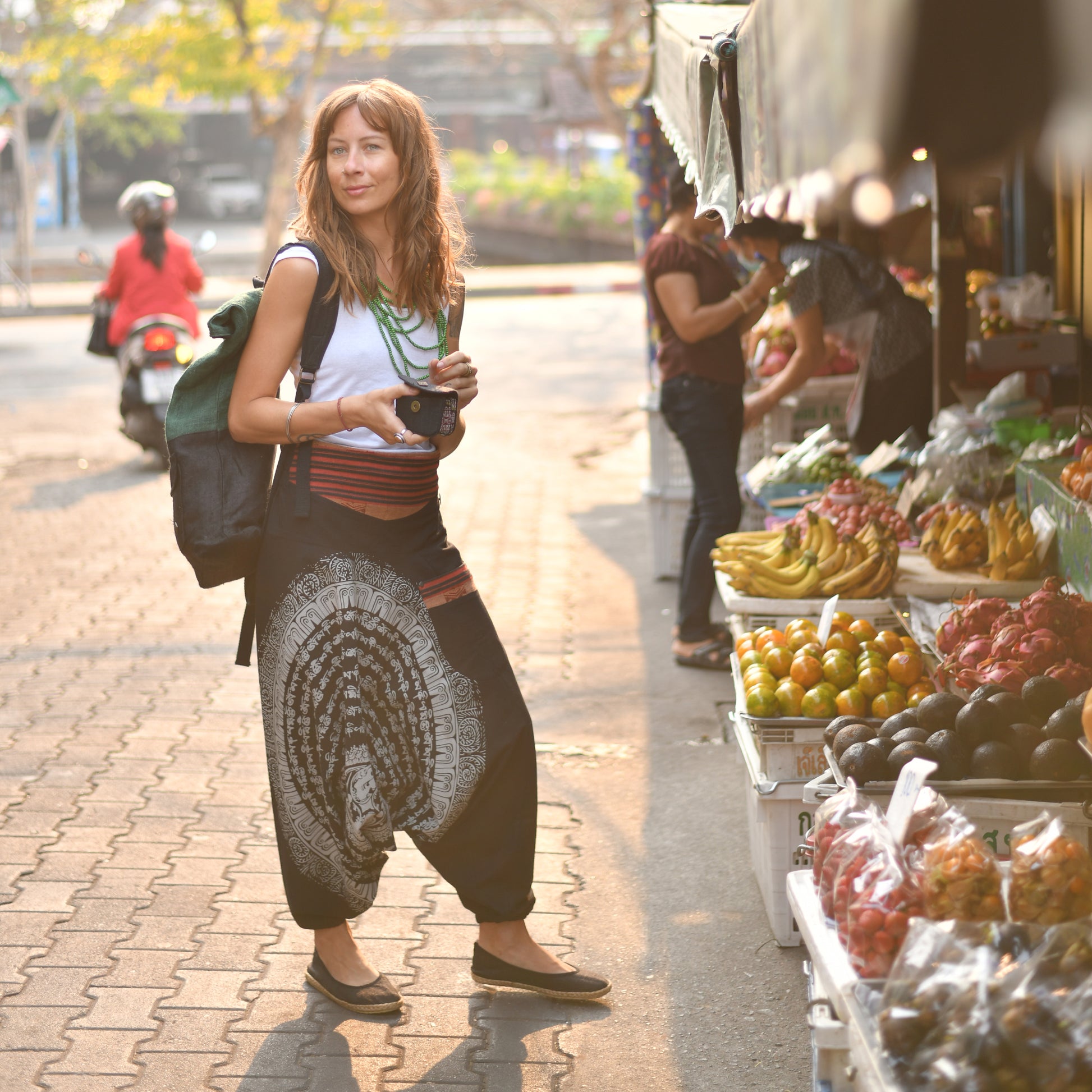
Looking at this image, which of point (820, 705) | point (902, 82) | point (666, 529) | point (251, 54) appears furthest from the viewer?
point (251, 54)

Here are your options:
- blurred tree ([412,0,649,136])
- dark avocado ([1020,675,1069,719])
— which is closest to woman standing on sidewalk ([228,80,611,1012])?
dark avocado ([1020,675,1069,719])

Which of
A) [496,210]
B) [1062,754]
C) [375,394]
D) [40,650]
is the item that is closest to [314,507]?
[375,394]

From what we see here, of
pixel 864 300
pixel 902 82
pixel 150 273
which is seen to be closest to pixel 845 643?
pixel 902 82

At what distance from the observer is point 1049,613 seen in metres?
3.74

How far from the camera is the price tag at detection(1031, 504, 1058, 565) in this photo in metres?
4.52

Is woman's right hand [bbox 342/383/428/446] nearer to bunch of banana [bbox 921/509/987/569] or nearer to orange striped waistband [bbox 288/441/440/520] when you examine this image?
orange striped waistband [bbox 288/441/440/520]

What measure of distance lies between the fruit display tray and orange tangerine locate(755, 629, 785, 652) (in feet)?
3.05

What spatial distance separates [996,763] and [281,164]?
76.8 ft

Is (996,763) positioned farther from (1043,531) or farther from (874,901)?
(1043,531)

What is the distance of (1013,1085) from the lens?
6.88 ft

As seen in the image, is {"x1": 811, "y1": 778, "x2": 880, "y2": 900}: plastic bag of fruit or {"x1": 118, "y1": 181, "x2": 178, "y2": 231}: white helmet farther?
{"x1": 118, "y1": 181, "x2": 178, "y2": 231}: white helmet

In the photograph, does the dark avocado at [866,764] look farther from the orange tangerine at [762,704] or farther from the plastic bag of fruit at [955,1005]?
the plastic bag of fruit at [955,1005]

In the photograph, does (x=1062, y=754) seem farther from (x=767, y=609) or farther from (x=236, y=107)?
(x=236, y=107)

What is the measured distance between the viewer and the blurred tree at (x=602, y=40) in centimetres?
2398
